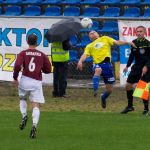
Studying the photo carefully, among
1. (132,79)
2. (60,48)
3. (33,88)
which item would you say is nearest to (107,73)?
(132,79)

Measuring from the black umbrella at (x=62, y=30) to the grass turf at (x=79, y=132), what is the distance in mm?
3832

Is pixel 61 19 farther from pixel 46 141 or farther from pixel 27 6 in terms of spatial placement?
pixel 46 141

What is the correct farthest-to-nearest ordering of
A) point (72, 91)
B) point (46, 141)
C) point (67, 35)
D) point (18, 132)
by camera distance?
point (72, 91), point (67, 35), point (18, 132), point (46, 141)

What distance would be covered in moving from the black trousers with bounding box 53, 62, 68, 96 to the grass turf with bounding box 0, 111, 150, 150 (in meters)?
3.72

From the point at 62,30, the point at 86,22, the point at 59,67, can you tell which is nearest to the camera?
the point at 62,30

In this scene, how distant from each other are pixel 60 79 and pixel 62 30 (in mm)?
1450

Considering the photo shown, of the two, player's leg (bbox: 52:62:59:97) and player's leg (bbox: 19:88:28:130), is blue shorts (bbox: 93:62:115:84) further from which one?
player's leg (bbox: 19:88:28:130)

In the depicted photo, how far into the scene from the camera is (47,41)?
75.5 feet

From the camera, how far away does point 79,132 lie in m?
14.3

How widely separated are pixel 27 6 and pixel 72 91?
608 cm

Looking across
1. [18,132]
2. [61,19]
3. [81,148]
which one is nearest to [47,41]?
[61,19]

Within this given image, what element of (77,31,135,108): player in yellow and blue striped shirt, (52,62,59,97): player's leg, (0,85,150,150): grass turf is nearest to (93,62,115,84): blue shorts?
(77,31,135,108): player in yellow and blue striped shirt

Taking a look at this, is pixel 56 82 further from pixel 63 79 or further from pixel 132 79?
pixel 132 79

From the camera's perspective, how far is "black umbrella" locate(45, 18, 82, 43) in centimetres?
2166
